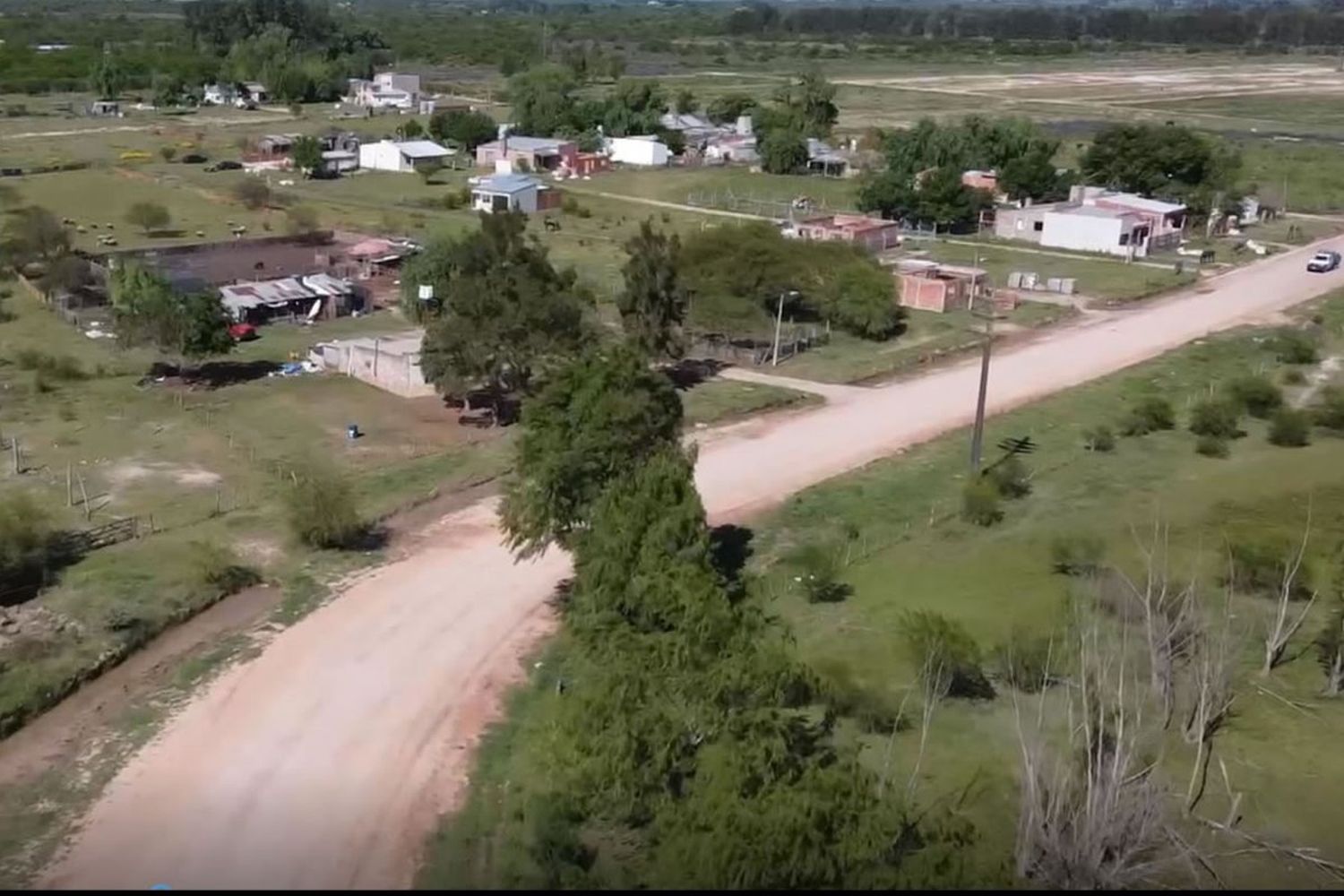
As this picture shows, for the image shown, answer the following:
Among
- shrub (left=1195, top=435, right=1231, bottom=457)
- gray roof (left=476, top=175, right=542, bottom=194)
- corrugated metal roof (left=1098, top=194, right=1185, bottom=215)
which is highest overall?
corrugated metal roof (left=1098, top=194, right=1185, bottom=215)

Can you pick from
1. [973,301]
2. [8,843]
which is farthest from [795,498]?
[973,301]

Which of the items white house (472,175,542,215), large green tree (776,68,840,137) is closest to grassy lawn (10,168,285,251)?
white house (472,175,542,215)

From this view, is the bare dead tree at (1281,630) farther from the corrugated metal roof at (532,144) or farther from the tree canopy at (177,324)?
the corrugated metal roof at (532,144)

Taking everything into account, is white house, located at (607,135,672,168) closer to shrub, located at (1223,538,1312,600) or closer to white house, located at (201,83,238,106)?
white house, located at (201,83,238,106)

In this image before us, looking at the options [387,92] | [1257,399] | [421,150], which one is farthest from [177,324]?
[387,92]

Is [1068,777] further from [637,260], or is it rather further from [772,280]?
[772,280]

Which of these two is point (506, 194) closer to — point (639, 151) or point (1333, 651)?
point (639, 151)

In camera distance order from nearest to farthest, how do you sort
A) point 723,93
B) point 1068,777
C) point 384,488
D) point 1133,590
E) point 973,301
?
point 1068,777, point 1133,590, point 384,488, point 973,301, point 723,93
